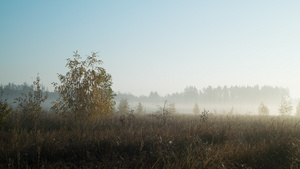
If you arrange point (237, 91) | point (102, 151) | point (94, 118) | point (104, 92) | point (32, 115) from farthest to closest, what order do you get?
point (237, 91) < point (104, 92) < point (94, 118) < point (32, 115) < point (102, 151)

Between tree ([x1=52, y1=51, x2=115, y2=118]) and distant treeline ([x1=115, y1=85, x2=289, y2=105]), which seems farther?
distant treeline ([x1=115, y1=85, x2=289, y2=105])

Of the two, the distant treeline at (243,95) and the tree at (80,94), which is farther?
the distant treeline at (243,95)

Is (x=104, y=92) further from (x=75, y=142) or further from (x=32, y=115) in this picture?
(x=75, y=142)

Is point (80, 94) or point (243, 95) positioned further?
point (243, 95)

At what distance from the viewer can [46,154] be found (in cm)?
283

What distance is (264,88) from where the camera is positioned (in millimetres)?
113250

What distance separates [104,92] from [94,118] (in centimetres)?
139

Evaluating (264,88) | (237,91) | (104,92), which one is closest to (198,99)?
(237,91)

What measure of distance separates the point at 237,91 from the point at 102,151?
124 meters

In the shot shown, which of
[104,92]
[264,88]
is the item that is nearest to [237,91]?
[264,88]

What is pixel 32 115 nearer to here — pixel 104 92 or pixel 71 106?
pixel 71 106

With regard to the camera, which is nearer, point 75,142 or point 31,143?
point 31,143

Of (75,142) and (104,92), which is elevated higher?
(104,92)

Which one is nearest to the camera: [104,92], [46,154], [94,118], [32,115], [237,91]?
[46,154]
